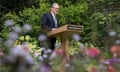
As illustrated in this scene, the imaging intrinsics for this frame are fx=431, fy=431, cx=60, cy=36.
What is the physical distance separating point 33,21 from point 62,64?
9.08m

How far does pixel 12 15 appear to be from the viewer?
488 inches

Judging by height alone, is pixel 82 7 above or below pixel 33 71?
below

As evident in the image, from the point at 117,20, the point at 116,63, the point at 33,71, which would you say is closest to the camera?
the point at 33,71

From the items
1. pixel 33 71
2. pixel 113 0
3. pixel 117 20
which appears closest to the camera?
pixel 33 71

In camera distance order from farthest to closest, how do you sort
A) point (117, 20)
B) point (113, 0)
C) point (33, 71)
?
point (113, 0)
point (117, 20)
point (33, 71)

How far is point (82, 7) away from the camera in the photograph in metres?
12.4

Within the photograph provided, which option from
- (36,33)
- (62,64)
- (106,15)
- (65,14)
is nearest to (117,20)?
(106,15)

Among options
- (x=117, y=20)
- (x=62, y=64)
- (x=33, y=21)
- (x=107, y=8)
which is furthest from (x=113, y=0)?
(x=62, y=64)

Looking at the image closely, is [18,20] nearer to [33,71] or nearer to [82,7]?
[82,7]

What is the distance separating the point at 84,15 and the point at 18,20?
6.30 feet

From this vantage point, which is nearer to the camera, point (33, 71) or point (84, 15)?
point (33, 71)

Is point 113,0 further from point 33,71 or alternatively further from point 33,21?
point 33,71

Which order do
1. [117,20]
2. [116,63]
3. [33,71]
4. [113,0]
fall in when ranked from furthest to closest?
[113,0] < [117,20] < [116,63] < [33,71]

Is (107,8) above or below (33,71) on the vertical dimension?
below
